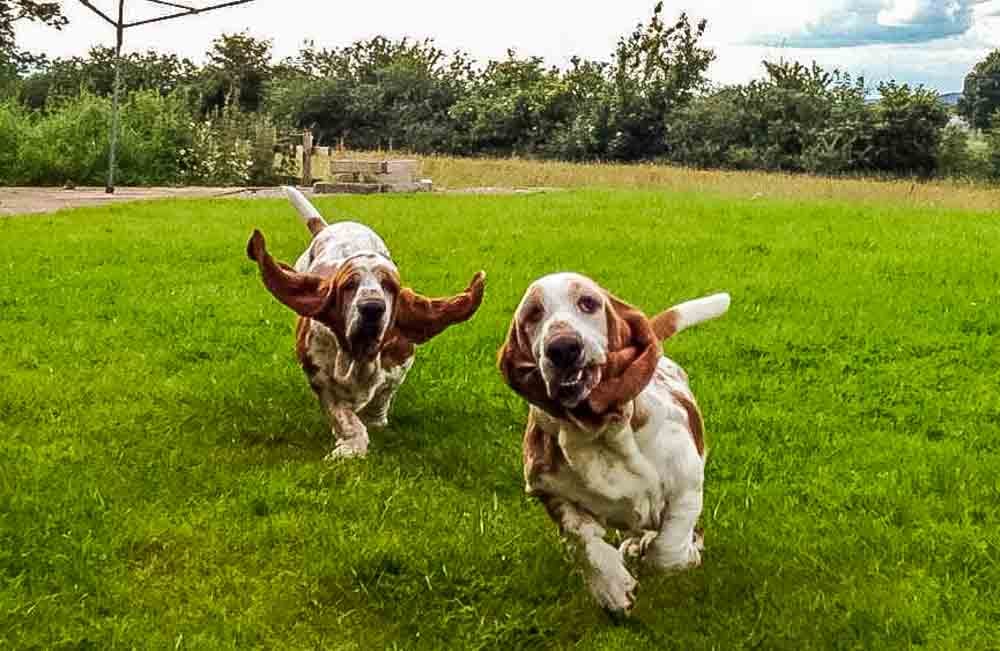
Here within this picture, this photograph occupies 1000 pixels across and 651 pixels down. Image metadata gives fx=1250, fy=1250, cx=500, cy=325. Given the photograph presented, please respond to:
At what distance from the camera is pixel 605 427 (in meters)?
3.70

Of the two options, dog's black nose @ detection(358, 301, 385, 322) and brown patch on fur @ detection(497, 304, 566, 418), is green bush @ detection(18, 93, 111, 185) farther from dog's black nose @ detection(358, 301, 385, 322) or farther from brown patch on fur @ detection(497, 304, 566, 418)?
brown patch on fur @ detection(497, 304, 566, 418)

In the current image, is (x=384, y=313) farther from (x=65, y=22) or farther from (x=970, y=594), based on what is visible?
(x=65, y=22)

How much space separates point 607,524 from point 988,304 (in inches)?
259

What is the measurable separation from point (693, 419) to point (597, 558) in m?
0.59

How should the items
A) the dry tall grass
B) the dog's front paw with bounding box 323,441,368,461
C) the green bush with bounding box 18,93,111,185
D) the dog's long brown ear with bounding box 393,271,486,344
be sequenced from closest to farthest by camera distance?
1. the dog's long brown ear with bounding box 393,271,486,344
2. the dog's front paw with bounding box 323,441,368,461
3. the green bush with bounding box 18,93,111,185
4. the dry tall grass

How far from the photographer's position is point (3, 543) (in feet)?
15.5

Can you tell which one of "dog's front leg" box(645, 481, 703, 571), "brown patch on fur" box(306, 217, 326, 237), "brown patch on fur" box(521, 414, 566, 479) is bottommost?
"dog's front leg" box(645, 481, 703, 571)

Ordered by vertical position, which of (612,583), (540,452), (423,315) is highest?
(423,315)

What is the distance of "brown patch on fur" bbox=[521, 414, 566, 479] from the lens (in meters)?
3.92

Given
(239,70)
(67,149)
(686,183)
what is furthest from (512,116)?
(67,149)

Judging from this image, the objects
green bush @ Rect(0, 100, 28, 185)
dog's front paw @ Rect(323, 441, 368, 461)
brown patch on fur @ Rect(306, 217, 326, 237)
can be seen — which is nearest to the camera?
dog's front paw @ Rect(323, 441, 368, 461)

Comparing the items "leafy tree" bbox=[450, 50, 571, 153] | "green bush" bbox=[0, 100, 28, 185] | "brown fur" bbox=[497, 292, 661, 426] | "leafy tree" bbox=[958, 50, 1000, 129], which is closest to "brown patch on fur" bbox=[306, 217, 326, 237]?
"brown fur" bbox=[497, 292, 661, 426]

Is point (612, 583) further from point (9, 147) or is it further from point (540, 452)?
point (9, 147)

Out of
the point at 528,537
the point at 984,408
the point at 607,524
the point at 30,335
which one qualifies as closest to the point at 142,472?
the point at 528,537
